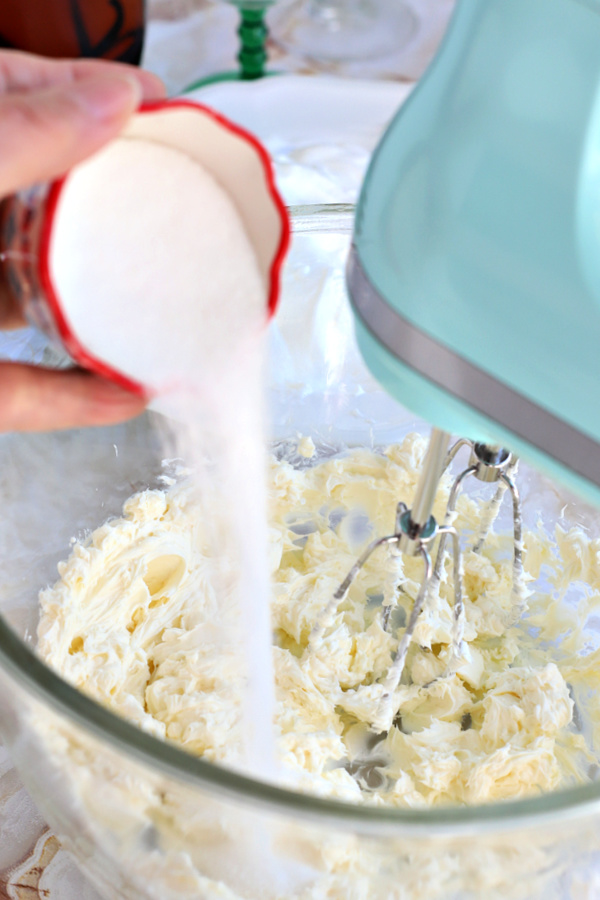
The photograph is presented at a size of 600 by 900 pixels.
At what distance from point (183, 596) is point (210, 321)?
1.26 feet

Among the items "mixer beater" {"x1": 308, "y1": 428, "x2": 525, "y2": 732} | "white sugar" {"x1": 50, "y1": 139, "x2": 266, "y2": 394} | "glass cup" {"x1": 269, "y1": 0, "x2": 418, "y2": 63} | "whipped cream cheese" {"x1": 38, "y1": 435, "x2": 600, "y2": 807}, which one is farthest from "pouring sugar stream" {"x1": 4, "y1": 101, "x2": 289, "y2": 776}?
"glass cup" {"x1": 269, "y1": 0, "x2": 418, "y2": 63}

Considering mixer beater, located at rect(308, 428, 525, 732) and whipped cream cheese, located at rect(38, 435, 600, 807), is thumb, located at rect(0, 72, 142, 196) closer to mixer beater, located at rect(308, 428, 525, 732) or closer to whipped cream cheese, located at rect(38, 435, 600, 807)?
mixer beater, located at rect(308, 428, 525, 732)

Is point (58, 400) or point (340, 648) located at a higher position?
point (58, 400)

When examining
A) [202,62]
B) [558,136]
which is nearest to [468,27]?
[558,136]

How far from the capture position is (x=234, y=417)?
0.49 m

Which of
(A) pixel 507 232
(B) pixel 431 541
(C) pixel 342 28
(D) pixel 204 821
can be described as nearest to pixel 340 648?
(B) pixel 431 541

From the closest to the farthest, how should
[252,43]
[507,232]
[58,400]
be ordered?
[507,232] → [58,400] → [252,43]

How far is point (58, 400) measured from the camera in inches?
20.9

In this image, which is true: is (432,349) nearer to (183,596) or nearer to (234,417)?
(234,417)

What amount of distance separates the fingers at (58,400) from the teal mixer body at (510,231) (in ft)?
0.64

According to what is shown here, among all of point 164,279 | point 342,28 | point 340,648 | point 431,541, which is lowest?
point 340,648

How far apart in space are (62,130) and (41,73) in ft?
0.73

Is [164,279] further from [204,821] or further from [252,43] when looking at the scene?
[252,43]

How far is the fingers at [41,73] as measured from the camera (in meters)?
0.54
